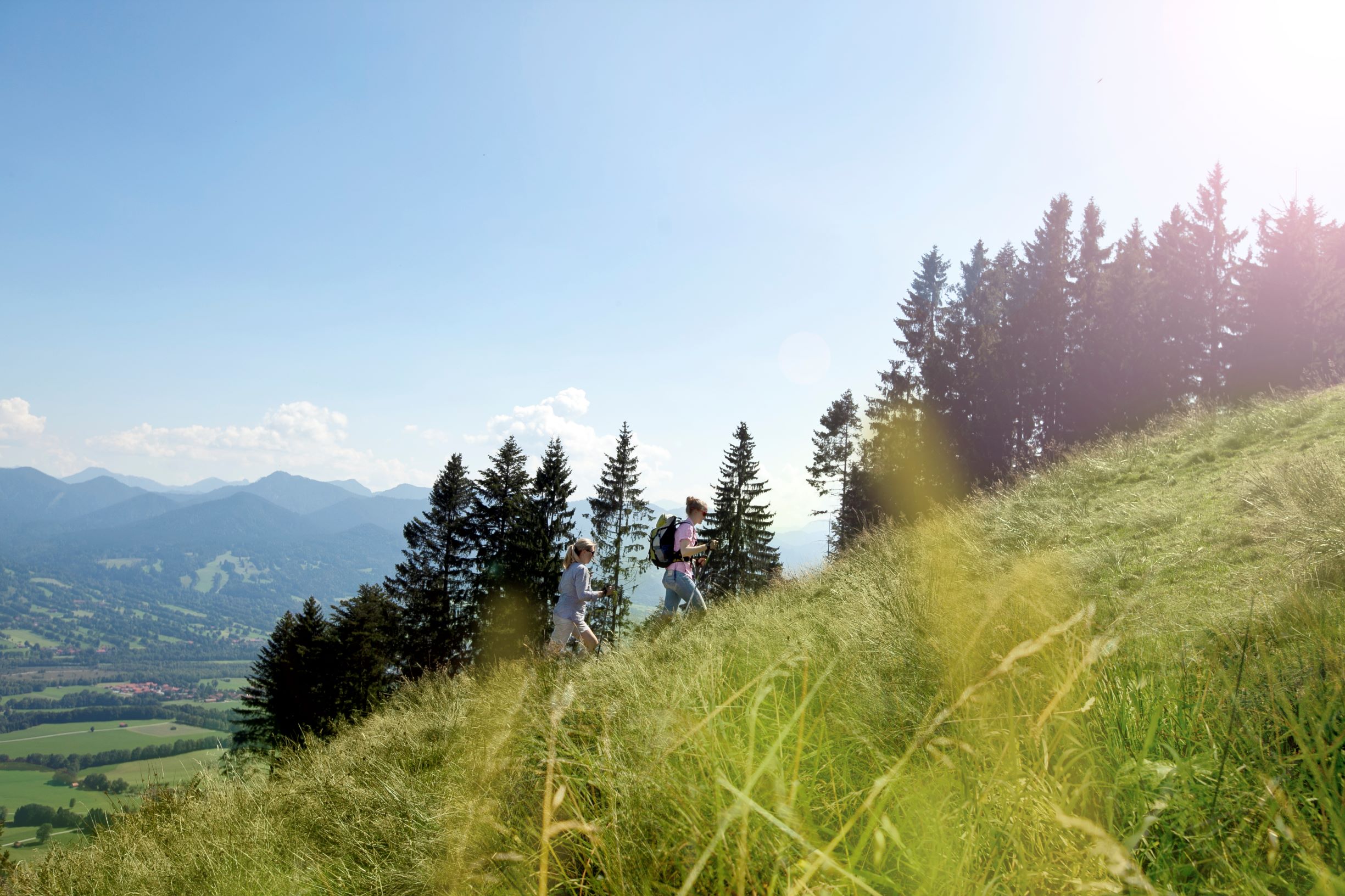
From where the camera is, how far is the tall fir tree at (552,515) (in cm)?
3045

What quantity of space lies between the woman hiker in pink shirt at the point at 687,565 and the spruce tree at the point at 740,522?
23663 millimetres

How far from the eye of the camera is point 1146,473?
1050cm

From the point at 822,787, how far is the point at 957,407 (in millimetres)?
32038

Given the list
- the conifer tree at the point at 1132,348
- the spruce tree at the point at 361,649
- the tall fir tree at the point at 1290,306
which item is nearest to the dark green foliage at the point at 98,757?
the spruce tree at the point at 361,649

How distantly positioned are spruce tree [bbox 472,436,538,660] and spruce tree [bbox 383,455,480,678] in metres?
1.18

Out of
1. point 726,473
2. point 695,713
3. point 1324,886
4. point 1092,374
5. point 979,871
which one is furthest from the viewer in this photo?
point 726,473

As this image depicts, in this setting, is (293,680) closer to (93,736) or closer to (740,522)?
(740,522)

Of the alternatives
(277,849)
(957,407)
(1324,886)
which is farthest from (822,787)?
(957,407)

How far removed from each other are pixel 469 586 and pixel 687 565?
2857 centimetres

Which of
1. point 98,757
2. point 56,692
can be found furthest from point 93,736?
point 56,692

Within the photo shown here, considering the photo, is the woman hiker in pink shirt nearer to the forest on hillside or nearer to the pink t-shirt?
the pink t-shirt

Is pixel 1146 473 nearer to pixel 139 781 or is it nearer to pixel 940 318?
pixel 139 781

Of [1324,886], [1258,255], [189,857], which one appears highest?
[1258,255]

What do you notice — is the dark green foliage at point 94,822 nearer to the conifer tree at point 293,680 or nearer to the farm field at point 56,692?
the conifer tree at point 293,680
